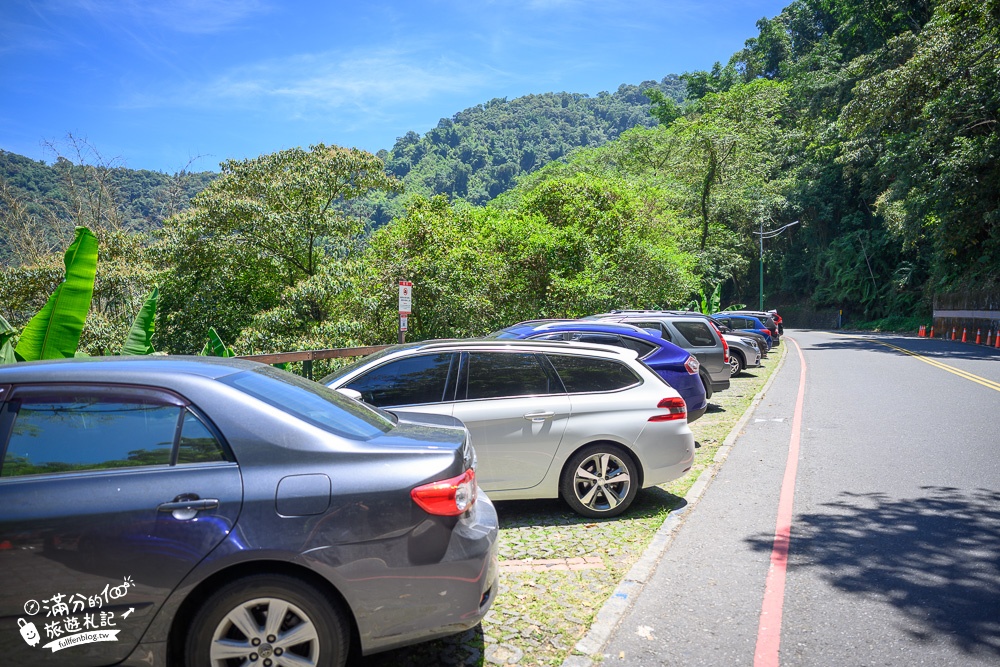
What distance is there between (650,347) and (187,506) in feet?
23.9

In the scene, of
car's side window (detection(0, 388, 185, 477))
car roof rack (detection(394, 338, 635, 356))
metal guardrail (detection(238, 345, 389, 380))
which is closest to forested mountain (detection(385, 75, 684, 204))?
metal guardrail (detection(238, 345, 389, 380))

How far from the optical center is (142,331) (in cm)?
903

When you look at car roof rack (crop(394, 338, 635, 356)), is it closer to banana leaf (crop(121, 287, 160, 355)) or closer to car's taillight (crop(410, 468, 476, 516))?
car's taillight (crop(410, 468, 476, 516))

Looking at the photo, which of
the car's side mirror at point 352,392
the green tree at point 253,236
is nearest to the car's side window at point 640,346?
the car's side mirror at point 352,392

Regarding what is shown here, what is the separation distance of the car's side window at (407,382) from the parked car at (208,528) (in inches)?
102

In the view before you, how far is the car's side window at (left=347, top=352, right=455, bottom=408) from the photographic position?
6.11 m

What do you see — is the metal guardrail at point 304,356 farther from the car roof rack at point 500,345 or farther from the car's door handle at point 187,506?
the car's door handle at point 187,506

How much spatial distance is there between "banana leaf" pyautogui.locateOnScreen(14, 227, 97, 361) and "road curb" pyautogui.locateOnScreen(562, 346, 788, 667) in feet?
20.6

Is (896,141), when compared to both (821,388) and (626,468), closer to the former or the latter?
(821,388)

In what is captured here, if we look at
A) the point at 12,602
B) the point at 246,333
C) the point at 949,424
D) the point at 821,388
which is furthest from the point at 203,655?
the point at 246,333

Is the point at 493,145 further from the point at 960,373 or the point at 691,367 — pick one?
the point at 691,367

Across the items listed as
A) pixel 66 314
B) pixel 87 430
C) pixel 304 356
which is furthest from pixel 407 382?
pixel 304 356

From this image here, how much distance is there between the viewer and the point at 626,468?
21.2 ft

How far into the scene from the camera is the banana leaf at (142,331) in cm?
893
